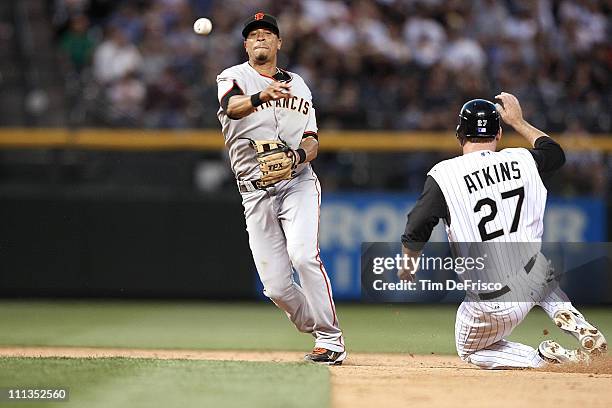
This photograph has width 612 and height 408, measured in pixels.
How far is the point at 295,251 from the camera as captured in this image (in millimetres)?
6289

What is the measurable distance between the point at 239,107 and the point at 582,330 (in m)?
2.42

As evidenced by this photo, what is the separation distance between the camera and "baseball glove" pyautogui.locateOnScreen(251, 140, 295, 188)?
20.3ft

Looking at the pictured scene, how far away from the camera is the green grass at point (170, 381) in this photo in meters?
4.66

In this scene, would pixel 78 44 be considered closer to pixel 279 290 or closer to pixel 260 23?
pixel 260 23

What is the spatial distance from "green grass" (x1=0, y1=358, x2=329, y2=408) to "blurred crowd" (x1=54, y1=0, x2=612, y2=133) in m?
5.54

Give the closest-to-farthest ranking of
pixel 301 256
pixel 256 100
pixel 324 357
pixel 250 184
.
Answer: pixel 256 100
pixel 301 256
pixel 324 357
pixel 250 184

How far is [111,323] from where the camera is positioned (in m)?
9.41

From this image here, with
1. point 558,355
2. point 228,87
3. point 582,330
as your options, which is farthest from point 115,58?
point 582,330

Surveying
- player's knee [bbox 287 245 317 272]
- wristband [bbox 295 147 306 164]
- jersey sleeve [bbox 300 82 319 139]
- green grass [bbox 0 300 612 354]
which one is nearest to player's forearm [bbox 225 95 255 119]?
wristband [bbox 295 147 306 164]

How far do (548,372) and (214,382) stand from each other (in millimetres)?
2000

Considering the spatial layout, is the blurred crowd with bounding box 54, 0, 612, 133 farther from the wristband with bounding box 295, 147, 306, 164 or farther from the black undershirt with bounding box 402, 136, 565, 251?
the black undershirt with bounding box 402, 136, 565, 251

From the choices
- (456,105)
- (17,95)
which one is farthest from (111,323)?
(456,105)

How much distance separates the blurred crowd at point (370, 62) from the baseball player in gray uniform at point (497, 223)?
15.4 ft

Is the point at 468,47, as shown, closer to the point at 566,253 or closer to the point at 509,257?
the point at 566,253
